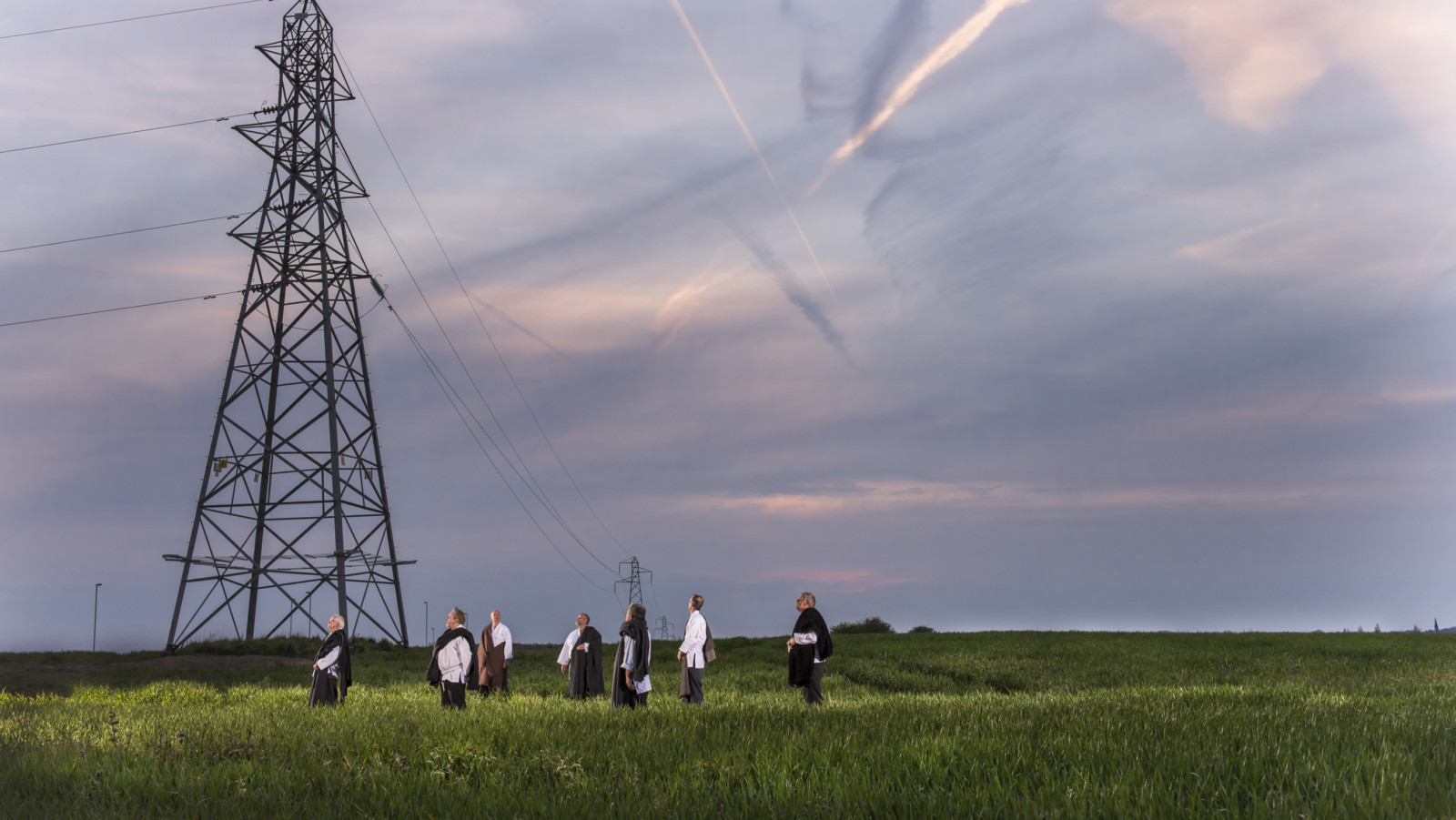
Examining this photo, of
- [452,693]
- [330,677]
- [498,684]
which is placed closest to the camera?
[452,693]

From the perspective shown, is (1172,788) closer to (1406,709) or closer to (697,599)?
(1406,709)

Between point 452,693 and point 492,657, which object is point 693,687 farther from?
point 492,657

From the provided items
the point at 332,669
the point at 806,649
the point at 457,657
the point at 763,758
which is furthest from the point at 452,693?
the point at 763,758

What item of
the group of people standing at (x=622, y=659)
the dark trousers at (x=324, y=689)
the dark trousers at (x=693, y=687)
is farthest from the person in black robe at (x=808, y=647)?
the dark trousers at (x=324, y=689)

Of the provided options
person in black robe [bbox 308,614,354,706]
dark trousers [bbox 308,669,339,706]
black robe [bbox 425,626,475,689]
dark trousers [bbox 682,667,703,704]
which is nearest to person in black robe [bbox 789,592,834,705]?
dark trousers [bbox 682,667,703,704]

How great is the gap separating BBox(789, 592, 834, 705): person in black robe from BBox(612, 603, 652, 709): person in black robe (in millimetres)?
2833

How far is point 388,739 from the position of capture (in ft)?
37.6

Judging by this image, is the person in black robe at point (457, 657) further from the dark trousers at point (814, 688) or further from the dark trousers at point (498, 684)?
the dark trousers at point (814, 688)

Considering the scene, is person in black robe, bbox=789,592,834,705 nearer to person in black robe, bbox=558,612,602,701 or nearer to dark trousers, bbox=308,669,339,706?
person in black robe, bbox=558,612,602,701

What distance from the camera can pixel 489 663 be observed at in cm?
2325

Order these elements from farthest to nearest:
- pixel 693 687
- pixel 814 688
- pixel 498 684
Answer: pixel 498 684, pixel 693 687, pixel 814 688

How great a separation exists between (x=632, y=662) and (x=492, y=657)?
676cm

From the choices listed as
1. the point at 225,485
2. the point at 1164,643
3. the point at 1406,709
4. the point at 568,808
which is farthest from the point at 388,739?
the point at 1164,643

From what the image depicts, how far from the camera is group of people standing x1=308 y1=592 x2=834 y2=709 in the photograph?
18.1m
